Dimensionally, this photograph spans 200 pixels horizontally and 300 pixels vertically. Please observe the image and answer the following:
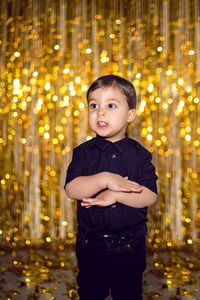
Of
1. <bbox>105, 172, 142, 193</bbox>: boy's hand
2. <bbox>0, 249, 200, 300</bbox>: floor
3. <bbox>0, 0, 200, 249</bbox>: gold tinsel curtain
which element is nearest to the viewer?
<bbox>105, 172, 142, 193</bbox>: boy's hand

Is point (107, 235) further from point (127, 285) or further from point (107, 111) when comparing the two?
point (107, 111)

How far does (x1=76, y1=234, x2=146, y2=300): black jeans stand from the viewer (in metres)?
0.67

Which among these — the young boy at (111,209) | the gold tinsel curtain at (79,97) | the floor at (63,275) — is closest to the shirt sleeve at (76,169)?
the young boy at (111,209)

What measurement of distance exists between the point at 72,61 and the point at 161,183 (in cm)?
79

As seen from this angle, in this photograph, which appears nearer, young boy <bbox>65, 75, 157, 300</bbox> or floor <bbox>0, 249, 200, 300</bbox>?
young boy <bbox>65, 75, 157, 300</bbox>

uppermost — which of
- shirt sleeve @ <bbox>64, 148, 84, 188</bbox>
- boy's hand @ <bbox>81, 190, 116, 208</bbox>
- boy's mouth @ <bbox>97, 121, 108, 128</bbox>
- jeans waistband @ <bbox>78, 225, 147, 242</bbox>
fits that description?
boy's mouth @ <bbox>97, 121, 108, 128</bbox>

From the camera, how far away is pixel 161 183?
1603 mm

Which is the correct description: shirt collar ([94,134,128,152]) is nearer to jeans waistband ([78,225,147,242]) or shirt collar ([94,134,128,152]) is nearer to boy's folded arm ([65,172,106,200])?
boy's folded arm ([65,172,106,200])

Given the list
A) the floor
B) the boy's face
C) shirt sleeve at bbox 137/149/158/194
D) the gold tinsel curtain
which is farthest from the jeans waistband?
the gold tinsel curtain

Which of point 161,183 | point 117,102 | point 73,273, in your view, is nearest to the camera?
point 117,102

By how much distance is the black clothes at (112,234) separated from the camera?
0.67 m

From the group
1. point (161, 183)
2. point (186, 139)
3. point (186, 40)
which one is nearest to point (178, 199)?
point (161, 183)

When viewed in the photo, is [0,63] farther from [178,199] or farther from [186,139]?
[178,199]

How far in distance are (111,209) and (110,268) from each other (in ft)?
0.43
